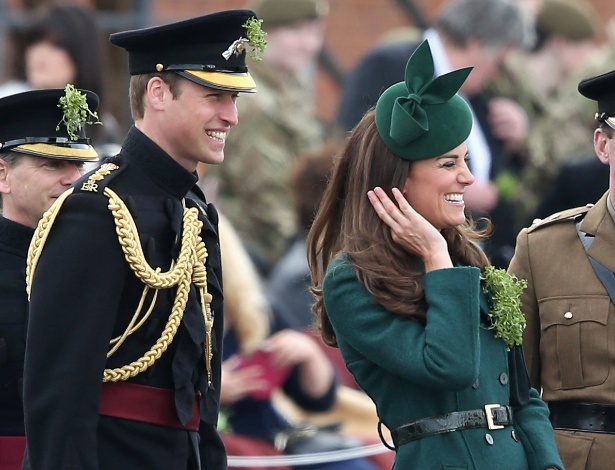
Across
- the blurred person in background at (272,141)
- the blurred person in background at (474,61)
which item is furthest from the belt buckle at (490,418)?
the blurred person in background at (272,141)

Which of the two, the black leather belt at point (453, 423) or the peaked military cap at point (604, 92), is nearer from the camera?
the black leather belt at point (453, 423)

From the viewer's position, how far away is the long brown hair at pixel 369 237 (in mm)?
4438

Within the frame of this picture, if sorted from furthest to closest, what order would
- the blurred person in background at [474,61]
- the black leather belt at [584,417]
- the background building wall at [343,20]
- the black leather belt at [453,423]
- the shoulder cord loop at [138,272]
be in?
the background building wall at [343,20] < the blurred person in background at [474,61] < the black leather belt at [584,417] < the black leather belt at [453,423] < the shoulder cord loop at [138,272]

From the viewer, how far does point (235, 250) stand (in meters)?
Answer: 7.75

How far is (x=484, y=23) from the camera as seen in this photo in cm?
866

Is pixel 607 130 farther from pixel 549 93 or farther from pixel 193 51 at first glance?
pixel 549 93

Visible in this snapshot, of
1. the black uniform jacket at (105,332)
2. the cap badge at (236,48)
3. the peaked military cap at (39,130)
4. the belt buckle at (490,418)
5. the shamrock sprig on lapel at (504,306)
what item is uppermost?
the cap badge at (236,48)

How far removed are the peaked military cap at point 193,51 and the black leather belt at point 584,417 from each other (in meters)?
1.50

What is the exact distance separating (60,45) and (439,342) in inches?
182

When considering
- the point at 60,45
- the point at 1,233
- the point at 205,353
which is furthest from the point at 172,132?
the point at 60,45

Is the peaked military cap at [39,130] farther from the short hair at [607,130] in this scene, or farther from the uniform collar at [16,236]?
the short hair at [607,130]

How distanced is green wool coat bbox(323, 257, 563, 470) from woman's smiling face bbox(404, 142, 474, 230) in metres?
0.20

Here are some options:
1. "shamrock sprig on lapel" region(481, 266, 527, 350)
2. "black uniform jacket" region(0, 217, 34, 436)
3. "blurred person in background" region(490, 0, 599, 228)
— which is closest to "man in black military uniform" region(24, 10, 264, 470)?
"black uniform jacket" region(0, 217, 34, 436)

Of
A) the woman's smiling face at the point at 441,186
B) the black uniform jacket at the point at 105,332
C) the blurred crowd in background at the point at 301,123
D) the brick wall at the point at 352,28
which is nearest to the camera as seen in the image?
the black uniform jacket at the point at 105,332
